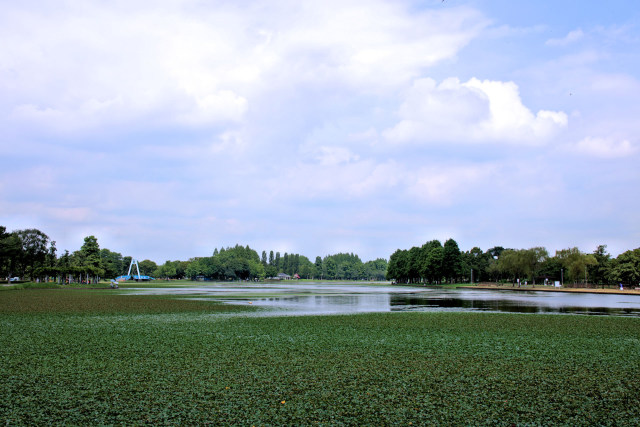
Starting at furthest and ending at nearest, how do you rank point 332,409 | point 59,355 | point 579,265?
point 579,265, point 59,355, point 332,409

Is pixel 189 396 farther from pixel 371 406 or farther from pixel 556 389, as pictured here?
pixel 556 389

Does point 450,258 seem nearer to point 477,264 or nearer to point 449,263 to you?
point 449,263

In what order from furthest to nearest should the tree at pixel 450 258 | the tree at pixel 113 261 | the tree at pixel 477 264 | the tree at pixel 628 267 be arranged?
the tree at pixel 113 261 → the tree at pixel 477 264 → the tree at pixel 450 258 → the tree at pixel 628 267

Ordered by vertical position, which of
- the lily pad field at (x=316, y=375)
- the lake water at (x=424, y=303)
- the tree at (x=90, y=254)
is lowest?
the lake water at (x=424, y=303)

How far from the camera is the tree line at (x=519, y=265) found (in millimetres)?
97894

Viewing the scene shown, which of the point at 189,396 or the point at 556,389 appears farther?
the point at 556,389

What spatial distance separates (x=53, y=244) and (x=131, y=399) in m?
125

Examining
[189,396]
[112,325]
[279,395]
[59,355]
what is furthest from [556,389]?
[112,325]

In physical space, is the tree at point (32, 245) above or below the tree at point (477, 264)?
above

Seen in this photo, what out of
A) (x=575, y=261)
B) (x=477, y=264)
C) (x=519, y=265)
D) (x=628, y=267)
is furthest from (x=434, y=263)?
(x=628, y=267)

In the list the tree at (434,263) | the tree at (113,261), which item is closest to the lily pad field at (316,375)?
the tree at (434,263)

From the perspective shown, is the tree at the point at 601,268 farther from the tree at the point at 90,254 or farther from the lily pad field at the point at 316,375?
the tree at the point at 90,254

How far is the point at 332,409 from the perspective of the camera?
30.2ft

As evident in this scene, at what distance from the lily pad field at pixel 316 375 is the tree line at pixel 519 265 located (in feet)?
285
